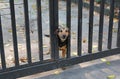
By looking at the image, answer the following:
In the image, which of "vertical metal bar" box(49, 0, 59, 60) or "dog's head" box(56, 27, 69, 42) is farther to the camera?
"dog's head" box(56, 27, 69, 42)

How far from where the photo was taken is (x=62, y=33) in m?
3.44

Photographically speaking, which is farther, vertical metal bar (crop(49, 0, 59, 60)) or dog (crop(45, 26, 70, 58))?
dog (crop(45, 26, 70, 58))

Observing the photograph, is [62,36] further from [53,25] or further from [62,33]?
[53,25]

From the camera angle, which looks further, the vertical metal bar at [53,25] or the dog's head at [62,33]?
the dog's head at [62,33]

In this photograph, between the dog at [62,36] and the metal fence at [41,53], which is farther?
the dog at [62,36]

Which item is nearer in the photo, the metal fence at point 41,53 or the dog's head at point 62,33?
the metal fence at point 41,53

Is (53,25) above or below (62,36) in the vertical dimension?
above

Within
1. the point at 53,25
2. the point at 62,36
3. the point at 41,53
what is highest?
the point at 53,25

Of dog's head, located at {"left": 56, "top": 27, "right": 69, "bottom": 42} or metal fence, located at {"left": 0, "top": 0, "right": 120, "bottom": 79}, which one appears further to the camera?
dog's head, located at {"left": 56, "top": 27, "right": 69, "bottom": 42}

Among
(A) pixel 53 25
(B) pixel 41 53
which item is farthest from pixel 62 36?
(B) pixel 41 53

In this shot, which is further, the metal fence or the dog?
the dog

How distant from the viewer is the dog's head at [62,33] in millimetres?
3424

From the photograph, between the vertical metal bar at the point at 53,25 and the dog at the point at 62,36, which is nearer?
the vertical metal bar at the point at 53,25

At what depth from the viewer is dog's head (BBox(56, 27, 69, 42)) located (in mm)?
3424
